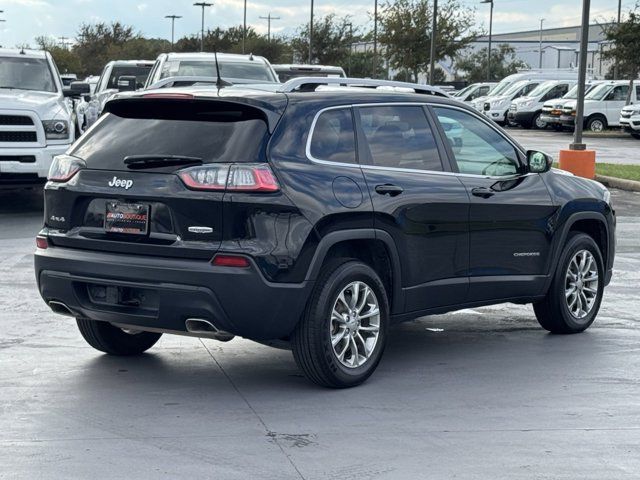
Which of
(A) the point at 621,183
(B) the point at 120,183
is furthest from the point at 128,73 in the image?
(B) the point at 120,183

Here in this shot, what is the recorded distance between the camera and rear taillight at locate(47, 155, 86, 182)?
7.41 meters

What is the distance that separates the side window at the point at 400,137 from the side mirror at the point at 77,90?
997 cm

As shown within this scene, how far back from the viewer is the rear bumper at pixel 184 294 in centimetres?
683

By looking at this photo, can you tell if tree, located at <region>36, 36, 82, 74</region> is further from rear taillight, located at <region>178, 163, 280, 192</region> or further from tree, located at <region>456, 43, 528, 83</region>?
rear taillight, located at <region>178, 163, 280, 192</region>

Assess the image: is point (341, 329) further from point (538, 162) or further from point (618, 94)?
point (618, 94)

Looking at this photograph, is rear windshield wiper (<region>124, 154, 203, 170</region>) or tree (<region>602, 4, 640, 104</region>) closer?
rear windshield wiper (<region>124, 154, 203, 170</region>)

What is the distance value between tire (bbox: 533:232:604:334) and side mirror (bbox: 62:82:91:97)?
9.66 metres

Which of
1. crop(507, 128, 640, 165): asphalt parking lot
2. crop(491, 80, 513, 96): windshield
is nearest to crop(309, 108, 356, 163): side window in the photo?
crop(507, 128, 640, 165): asphalt parking lot

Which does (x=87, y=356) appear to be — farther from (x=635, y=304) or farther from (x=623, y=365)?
(x=635, y=304)

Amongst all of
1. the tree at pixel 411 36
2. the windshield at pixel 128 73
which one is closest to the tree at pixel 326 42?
the tree at pixel 411 36

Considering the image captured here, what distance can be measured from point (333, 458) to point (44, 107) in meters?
11.9

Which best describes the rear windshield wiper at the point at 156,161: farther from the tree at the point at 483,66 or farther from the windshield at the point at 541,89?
the tree at the point at 483,66

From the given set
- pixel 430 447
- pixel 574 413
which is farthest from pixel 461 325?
pixel 430 447

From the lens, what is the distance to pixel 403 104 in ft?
26.3
